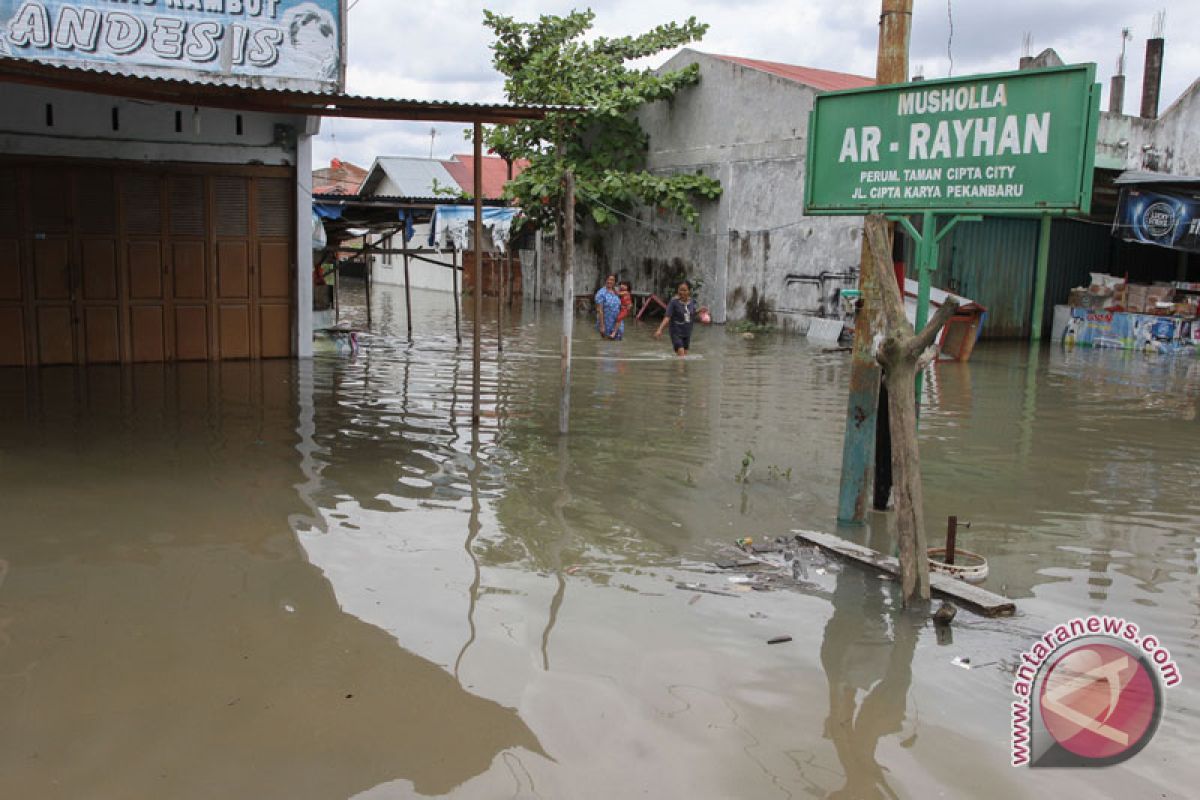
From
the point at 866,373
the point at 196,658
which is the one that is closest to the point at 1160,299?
the point at 866,373

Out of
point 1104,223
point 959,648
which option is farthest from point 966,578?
point 1104,223

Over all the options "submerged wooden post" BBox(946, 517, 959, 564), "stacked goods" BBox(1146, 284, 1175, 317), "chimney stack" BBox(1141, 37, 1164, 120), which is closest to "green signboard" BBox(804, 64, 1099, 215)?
"submerged wooden post" BBox(946, 517, 959, 564)

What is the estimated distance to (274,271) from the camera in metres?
15.0

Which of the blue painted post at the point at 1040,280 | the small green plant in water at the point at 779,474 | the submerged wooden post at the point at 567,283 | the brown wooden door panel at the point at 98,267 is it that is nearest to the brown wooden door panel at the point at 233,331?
the brown wooden door panel at the point at 98,267

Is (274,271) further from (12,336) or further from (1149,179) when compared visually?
(1149,179)

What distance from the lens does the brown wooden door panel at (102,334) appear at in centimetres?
1381

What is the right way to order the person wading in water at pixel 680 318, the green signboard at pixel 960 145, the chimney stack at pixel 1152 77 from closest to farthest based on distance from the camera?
the green signboard at pixel 960 145
the person wading in water at pixel 680 318
the chimney stack at pixel 1152 77

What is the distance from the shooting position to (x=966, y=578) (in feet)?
19.7

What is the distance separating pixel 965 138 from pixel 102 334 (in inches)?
461

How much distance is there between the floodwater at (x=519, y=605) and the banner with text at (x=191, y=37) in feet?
13.9

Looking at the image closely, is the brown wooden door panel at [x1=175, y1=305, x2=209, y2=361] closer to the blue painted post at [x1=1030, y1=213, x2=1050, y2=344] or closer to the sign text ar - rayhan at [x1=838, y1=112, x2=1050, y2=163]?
the sign text ar - rayhan at [x1=838, y1=112, x2=1050, y2=163]

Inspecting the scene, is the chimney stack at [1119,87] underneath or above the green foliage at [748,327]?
above

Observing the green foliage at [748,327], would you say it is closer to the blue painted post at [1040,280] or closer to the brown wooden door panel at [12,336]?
the blue painted post at [1040,280]

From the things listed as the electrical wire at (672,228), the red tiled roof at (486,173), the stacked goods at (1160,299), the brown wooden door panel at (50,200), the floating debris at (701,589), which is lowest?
the floating debris at (701,589)
